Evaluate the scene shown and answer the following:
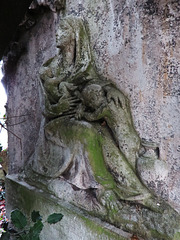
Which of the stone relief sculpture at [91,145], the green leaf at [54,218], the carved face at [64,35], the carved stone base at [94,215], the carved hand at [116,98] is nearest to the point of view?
the green leaf at [54,218]

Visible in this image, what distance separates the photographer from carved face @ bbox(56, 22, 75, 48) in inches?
86.7

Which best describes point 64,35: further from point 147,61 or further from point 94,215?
point 94,215

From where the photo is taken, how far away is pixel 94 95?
197cm

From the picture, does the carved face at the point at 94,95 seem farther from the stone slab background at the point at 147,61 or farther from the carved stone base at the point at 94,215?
the carved stone base at the point at 94,215

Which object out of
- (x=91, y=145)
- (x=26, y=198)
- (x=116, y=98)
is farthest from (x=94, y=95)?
(x=26, y=198)

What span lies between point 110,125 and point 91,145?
0.24m

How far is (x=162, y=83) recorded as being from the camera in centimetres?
175

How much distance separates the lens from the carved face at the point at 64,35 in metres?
2.20

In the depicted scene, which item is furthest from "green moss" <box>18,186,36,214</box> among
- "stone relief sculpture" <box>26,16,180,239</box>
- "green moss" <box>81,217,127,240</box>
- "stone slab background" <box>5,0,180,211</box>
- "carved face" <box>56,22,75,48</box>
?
"carved face" <box>56,22,75,48</box>

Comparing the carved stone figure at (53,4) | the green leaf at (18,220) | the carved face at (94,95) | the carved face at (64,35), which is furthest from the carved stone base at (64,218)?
the carved stone figure at (53,4)

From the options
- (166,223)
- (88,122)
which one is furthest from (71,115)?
(166,223)

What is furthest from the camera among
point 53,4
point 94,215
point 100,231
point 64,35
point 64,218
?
point 53,4

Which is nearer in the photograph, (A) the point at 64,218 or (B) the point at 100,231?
(B) the point at 100,231

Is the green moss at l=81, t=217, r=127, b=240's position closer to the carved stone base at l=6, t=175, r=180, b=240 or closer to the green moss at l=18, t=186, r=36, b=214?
the carved stone base at l=6, t=175, r=180, b=240
